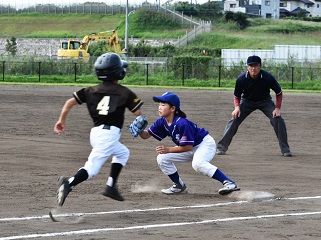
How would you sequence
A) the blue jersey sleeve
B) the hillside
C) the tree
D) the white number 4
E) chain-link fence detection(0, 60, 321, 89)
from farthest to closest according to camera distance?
1. the hillside
2. the tree
3. chain-link fence detection(0, 60, 321, 89)
4. the blue jersey sleeve
5. the white number 4

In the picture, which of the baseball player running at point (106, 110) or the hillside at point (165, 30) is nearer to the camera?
the baseball player running at point (106, 110)

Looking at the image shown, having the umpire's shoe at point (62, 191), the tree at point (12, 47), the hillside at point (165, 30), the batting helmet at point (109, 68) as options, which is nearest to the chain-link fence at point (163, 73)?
the tree at point (12, 47)

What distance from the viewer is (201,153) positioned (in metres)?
10.6

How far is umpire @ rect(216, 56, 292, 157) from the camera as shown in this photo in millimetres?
15562

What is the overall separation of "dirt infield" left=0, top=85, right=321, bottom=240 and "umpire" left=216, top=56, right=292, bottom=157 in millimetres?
344

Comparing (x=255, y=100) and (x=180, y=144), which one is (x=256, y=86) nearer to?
(x=255, y=100)

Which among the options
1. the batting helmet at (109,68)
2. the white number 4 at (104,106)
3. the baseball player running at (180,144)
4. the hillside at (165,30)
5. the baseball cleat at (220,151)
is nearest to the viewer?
the white number 4 at (104,106)

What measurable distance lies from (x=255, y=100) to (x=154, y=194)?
5617 millimetres

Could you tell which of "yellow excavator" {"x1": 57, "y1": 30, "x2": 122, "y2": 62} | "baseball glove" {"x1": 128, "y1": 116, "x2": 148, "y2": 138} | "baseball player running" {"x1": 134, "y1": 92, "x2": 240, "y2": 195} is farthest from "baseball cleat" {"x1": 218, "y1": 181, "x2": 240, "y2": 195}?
"yellow excavator" {"x1": 57, "y1": 30, "x2": 122, "y2": 62}

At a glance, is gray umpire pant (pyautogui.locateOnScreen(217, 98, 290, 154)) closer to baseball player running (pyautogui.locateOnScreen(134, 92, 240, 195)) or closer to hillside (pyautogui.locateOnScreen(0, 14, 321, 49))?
baseball player running (pyautogui.locateOnScreen(134, 92, 240, 195))

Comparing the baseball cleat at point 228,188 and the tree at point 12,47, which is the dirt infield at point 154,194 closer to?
the baseball cleat at point 228,188

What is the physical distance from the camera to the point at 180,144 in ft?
34.0

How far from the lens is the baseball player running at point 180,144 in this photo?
406 inches

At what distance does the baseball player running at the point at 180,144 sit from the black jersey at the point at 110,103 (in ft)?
3.63
